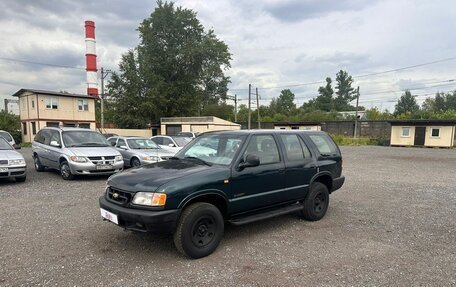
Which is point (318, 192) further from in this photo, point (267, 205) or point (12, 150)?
point (12, 150)

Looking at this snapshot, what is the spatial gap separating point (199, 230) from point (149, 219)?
76 centimetres

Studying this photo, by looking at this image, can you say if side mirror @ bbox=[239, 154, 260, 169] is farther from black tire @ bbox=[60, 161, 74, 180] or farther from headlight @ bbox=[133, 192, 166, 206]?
black tire @ bbox=[60, 161, 74, 180]

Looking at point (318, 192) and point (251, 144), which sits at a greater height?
point (251, 144)

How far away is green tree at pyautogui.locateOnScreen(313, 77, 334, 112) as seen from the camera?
77.9m

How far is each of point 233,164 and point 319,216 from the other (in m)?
2.38

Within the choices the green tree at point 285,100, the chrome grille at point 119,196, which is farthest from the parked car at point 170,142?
the green tree at point 285,100

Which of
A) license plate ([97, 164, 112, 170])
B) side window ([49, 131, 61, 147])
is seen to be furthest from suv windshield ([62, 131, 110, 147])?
license plate ([97, 164, 112, 170])

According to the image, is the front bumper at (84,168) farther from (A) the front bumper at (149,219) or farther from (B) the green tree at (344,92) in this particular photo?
(B) the green tree at (344,92)

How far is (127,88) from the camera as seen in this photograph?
1527 inches

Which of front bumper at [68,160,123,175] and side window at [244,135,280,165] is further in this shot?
front bumper at [68,160,123,175]

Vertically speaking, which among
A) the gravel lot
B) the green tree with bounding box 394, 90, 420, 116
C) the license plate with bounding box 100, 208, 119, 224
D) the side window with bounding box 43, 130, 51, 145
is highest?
the green tree with bounding box 394, 90, 420, 116

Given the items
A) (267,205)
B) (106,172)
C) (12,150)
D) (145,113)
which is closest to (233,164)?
(267,205)

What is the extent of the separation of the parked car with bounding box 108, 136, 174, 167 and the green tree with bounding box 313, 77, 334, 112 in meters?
72.2

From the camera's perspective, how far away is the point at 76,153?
901cm
